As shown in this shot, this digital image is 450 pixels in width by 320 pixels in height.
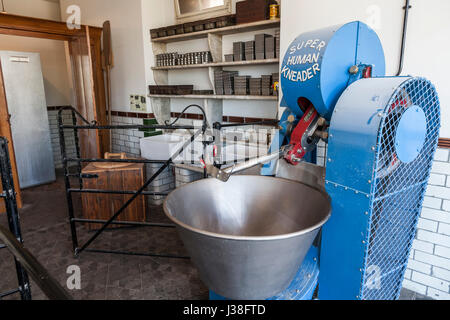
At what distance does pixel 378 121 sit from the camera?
1.10 metres

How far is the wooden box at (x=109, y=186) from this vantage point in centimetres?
327

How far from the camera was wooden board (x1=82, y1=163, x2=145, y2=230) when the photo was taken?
3.27 meters

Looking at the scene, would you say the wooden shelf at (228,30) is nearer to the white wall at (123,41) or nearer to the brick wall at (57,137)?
the white wall at (123,41)

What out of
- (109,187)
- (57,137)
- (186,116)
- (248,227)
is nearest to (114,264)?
(109,187)

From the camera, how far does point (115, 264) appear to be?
273 centimetres

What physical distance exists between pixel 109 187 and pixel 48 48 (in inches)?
153

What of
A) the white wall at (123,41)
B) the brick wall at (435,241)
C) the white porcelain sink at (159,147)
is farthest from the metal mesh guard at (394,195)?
the white wall at (123,41)

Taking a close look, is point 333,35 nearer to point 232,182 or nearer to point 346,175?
point 346,175

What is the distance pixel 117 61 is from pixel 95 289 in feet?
11.5

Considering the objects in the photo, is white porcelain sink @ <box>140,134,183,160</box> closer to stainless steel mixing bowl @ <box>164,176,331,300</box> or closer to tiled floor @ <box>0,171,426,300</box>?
tiled floor @ <box>0,171,426,300</box>

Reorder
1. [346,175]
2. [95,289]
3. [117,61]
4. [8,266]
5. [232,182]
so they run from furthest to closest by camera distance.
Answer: [117,61] < [8,266] < [95,289] < [232,182] < [346,175]

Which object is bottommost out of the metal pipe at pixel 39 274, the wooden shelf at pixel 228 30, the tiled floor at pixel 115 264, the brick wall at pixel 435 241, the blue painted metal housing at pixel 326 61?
the tiled floor at pixel 115 264

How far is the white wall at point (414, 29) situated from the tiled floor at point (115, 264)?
1.61 meters

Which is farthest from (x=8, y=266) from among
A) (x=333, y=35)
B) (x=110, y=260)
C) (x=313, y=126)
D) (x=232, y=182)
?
(x=333, y=35)
